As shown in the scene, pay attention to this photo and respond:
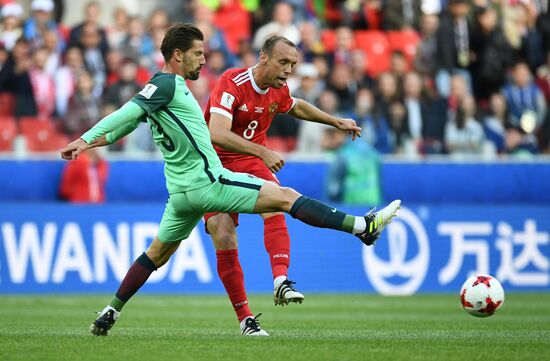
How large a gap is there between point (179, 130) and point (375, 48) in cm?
1340

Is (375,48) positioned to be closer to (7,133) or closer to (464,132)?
(464,132)

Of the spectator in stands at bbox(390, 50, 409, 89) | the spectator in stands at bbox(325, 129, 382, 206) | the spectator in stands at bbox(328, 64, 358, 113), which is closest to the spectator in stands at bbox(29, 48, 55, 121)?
the spectator in stands at bbox(325, 129, 382, 206)

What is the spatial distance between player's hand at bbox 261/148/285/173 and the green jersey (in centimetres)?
41

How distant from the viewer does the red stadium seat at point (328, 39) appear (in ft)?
68.8

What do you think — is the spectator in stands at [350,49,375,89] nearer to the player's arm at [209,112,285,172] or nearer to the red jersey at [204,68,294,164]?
the red jersey at [204,68,294,164]

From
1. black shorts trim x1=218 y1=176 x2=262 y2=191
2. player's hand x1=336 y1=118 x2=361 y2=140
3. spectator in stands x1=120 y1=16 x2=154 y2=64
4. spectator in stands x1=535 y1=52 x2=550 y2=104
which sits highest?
spectator in stands x1=535 y1=52 x2=550 y2=104

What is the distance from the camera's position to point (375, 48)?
70.7 feet

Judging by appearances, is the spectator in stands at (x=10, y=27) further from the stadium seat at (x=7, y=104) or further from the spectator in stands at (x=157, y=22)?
the spectator in stands at (x=157, y=22)

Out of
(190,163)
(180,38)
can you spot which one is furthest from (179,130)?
(180,38)

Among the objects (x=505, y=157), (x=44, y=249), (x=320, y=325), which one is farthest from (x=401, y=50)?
(x=320, y=325)

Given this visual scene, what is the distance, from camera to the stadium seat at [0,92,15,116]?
17.1m

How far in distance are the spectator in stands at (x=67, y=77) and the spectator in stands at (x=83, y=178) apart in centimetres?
134

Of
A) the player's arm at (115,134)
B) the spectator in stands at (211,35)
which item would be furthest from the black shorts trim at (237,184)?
the spectator in stands at (211,35)

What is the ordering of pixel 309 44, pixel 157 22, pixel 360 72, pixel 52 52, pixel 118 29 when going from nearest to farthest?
pixel 52 52 → pixel 157 22 → pixel 118 29 → pixel 360 72 → pixel 309 44
